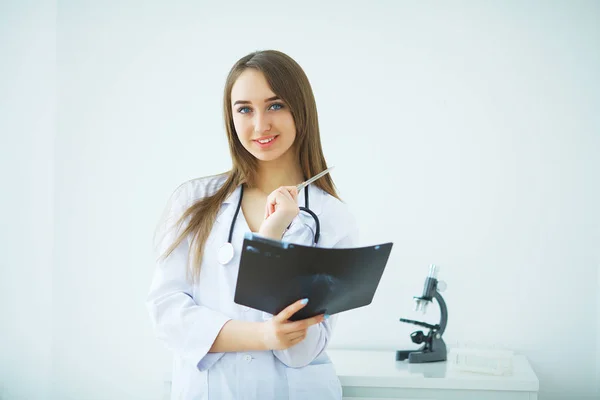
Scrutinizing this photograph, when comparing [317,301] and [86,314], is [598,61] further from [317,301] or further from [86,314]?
[86,314]

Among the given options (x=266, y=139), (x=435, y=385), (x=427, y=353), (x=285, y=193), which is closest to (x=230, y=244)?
(x=285, y=193)

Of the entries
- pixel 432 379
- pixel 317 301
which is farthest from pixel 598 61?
pixel 317 301

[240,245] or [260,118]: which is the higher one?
[260,118]

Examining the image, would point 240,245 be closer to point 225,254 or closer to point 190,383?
point 225,254

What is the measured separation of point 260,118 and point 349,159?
0.97 metres

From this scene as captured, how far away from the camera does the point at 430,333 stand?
237cm

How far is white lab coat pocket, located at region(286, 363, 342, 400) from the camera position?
1.65 metres

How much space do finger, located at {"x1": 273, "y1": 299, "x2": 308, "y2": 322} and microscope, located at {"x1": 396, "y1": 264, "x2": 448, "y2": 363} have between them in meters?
0.99

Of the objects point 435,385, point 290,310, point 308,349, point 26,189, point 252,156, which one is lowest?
point 435,385

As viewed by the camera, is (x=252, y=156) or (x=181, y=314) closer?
(x=181, y=314)

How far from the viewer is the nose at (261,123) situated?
1669 millimetres

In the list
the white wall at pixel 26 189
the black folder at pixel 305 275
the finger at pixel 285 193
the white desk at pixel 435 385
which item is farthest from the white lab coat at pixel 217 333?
the white wall at pixel 26 189

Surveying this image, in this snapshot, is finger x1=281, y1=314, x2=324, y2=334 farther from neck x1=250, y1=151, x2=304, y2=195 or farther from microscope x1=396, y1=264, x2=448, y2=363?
microscope x1=396, y1=264, x2=448, y2=363

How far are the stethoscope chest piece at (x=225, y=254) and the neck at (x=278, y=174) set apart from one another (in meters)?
0.27
